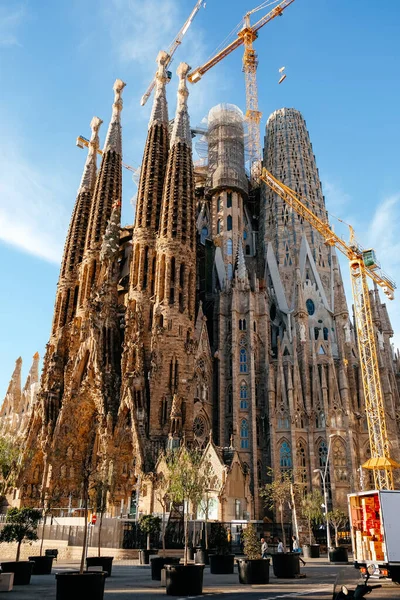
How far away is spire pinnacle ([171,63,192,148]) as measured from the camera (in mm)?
55688

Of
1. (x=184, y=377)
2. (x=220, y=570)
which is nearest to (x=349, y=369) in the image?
(x=184, y=377)

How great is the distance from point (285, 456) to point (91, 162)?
1727 inches

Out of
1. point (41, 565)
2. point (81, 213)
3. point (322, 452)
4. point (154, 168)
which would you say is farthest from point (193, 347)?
point (41, 565)

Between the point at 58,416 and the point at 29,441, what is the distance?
144 inches

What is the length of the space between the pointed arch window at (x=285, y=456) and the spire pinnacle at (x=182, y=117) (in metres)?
31.2

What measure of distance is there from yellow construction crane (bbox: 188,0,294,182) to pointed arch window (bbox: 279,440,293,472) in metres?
37.8

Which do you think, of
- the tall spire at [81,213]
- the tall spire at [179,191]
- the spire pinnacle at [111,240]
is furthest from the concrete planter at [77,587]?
the tall spire at [81,213]

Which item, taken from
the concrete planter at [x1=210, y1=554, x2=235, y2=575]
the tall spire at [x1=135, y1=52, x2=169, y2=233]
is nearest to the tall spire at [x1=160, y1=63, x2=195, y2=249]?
the tall spire at [x1=135, y1=52, x2=169, y2=233]

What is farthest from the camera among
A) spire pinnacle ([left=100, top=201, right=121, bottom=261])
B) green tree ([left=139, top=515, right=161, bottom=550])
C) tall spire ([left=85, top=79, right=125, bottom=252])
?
tall spire ([left=85, top=79, right=125, bottom=252])

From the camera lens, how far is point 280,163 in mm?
67250

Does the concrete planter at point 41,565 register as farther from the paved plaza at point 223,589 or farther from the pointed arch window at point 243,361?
the pointed arch window at point 243,361

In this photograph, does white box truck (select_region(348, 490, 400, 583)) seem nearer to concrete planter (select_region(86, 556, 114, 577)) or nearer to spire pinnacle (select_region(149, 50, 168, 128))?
concrete planter (select_region(86, 556, 114, 577))

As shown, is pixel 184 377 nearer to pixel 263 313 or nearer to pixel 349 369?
pixel 263 313

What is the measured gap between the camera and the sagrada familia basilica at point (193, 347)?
4409cm
